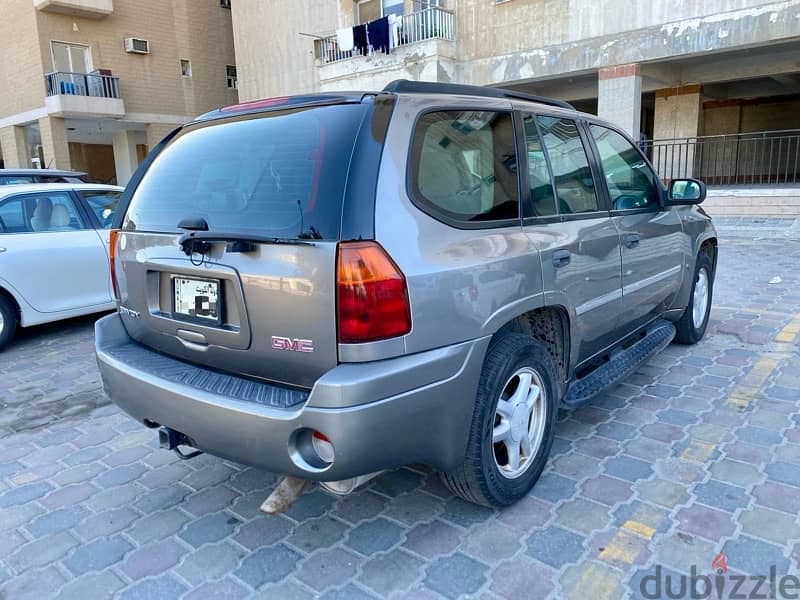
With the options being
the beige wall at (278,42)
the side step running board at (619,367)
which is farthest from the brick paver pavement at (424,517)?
the beige wall at (278,42)

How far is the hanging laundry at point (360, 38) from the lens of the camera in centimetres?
1652

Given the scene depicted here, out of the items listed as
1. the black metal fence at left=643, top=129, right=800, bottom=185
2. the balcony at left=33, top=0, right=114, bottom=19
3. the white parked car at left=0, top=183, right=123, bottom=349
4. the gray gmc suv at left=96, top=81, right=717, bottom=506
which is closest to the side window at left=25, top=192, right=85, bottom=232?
the white parked car at left=0, top=183, right=123, bottom=349

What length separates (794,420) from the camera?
341 cm

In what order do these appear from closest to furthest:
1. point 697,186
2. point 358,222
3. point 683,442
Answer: point 358,222 < point 683,442 < point 697,186

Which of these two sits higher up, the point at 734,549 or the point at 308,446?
the point at 308,446

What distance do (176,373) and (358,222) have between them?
1062 mm

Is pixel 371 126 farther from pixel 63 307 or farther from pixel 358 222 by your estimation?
pixel 63 307

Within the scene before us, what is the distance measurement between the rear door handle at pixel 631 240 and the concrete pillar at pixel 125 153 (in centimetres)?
2546

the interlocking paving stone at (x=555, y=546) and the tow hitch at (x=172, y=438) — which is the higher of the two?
the tow hitch at (x=172, y=438)

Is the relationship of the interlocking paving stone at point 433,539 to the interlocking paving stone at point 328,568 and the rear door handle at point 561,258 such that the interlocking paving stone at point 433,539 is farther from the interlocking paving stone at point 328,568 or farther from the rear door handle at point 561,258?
the rear door handle at point 561,258

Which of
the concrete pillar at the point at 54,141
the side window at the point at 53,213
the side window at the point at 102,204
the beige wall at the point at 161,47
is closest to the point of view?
the side window at the point at 53,213

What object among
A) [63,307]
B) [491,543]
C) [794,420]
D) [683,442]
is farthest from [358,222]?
[63,307]

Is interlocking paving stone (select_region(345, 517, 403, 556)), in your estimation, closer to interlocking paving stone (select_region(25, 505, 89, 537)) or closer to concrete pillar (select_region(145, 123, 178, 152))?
interlocking paving stone (select_region(25, 505, 89, 537))

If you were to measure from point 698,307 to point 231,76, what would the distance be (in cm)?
2630
